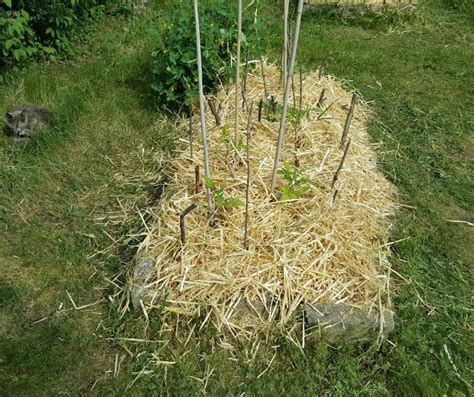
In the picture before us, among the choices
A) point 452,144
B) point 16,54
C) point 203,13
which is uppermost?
point 203,13

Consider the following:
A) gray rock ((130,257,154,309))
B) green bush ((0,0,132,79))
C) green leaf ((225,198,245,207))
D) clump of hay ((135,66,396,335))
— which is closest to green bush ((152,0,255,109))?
clump of hay ((135,66,396,335))

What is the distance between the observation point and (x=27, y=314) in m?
2.91

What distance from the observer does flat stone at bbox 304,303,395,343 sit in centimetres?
267

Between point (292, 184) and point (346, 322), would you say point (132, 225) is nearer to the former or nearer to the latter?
point (292, 184)

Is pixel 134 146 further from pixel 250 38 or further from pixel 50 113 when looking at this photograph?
pixel 250 38

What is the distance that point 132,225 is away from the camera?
3.46 m

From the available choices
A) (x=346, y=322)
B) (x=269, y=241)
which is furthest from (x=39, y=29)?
(x=346, y=322)

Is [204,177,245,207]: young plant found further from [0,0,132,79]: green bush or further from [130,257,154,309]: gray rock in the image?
[0,0,132,79]: green bush

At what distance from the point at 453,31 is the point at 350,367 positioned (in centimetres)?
546

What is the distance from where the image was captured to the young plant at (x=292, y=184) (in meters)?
3.08

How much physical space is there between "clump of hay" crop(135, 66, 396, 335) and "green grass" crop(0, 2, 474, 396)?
0.19 m

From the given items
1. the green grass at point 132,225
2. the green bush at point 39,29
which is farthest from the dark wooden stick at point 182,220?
the green bush at point 39,29

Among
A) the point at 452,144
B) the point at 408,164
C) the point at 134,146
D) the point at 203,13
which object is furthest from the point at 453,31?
the point at 134,146

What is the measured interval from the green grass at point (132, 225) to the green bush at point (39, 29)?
198 mm
